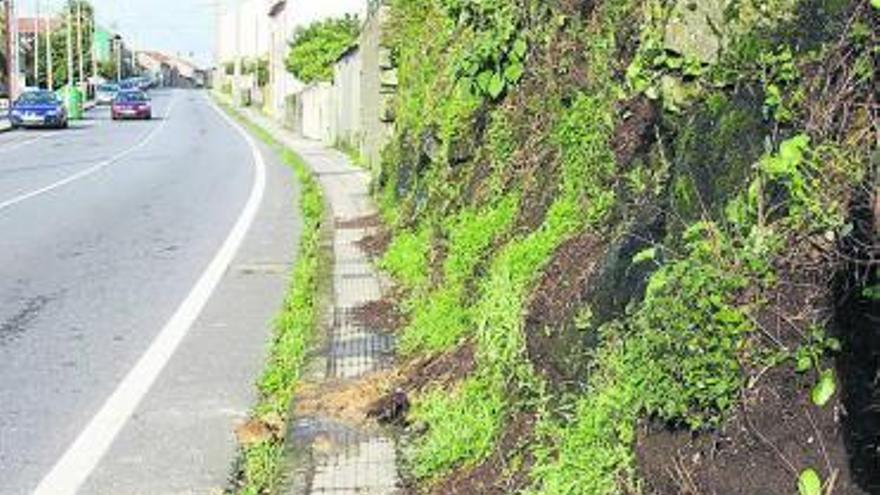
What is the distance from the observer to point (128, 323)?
9242mm

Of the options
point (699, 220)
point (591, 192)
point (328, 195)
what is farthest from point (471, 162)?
point (328, 195)

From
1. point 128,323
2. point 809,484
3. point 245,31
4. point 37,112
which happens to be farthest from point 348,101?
point 245,31

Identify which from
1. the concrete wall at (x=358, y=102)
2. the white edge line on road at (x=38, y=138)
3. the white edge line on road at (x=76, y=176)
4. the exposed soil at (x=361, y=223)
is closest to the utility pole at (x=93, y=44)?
the white edge line on road at (x=38, y=138)

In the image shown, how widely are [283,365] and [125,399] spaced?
3.55 feet

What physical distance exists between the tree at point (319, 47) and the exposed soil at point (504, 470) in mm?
45686

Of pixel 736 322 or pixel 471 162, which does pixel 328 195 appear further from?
pixel 736 322

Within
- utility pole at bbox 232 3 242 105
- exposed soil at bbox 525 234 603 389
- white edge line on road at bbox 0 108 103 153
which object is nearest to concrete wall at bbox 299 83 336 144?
white edge line on road at bbox 0 108 103 153

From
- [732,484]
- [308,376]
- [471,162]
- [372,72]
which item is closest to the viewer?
[732,484]

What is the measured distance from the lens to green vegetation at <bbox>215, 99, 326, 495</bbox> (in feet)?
18.6

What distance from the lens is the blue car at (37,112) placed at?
1994 inches

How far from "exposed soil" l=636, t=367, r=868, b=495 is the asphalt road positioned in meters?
2.52

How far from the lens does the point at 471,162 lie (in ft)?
30.6

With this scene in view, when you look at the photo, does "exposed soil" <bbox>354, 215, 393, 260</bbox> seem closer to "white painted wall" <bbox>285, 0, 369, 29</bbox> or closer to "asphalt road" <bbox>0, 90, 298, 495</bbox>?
"asphalt road" <bbox>0, 90, 298, 495</bbox>

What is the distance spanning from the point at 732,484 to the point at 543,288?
6.75 feet
